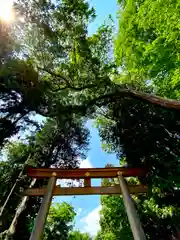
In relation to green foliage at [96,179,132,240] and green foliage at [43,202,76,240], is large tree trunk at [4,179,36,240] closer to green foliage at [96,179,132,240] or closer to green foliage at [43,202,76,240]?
green foliage at [43,202,76,240]

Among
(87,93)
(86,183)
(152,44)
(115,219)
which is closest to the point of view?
(86,183)

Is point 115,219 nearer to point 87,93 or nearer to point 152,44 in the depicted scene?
point 87,93

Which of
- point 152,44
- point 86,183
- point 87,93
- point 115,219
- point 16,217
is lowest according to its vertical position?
point 86,183

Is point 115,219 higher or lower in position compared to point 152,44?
lower

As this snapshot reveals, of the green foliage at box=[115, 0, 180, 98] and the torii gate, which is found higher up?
the green foliage at box=[115, 0, 180, 98]

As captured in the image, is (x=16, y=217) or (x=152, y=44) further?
(x=152, y=44)

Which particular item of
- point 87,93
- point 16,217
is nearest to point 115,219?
point 16,217

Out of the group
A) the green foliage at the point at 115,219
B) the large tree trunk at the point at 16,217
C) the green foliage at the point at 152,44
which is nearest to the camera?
the green foliage at the point at 152,44

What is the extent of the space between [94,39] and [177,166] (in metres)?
7.87

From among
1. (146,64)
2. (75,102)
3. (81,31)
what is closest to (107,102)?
(75,102)

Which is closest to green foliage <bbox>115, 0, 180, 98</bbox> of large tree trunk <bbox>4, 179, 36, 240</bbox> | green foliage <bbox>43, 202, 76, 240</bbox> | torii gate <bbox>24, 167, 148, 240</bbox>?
torii gate <bbox>24, 167, 148, 240</bbox>

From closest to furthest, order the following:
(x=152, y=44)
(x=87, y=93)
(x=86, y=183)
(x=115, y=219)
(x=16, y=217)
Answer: (x=86, y=183)
(x=16, y=217)
(x=152, y=44)
(x=87, y=93)
(x=115, y=219)

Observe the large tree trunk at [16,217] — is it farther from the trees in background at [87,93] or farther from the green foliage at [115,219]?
the green foliage at [115,219]

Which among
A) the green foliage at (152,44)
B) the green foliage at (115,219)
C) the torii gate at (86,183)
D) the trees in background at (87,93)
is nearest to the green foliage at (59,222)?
the green foliage at (115,219)
